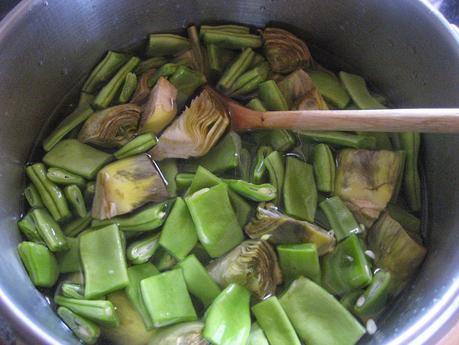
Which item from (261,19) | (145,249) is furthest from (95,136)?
(261,19)

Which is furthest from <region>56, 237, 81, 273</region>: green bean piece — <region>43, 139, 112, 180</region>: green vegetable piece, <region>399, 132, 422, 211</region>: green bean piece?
<region>399, 132, 422, 211</region>: green bean piece

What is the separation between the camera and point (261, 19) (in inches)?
77.7

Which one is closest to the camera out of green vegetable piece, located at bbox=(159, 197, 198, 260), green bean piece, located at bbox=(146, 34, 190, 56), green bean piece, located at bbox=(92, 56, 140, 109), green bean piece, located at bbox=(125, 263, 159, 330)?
green bean piece, located at bbox=(125, 263, 159, 330)

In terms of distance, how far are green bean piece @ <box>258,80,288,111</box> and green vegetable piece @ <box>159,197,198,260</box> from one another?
0.52 metres

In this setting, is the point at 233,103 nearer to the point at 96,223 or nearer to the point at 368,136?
the point at 368,136

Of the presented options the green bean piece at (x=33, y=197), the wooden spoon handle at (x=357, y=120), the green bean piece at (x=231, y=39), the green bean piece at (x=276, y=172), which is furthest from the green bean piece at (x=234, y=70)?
the green bean piece at (x=33, y=197)

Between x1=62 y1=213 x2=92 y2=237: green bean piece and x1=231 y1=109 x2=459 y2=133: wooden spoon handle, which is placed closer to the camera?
x1=231 y1=109 x2=459 y2=133: wooden spoon handle

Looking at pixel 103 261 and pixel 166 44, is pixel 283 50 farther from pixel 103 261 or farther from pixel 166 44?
pixel 103 261

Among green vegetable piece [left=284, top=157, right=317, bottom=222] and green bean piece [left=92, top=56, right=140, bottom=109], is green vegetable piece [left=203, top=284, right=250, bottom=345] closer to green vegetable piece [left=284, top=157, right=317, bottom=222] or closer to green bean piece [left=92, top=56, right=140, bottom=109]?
green vegetable piece [left=284, top=157, right=317, bottom=222]

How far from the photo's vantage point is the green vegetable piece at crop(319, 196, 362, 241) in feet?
5.49

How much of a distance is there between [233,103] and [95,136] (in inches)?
19.6

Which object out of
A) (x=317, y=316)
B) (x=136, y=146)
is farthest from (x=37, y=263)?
(x=317, y=316)

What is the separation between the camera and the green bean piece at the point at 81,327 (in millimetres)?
1461

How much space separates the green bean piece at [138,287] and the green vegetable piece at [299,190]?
19.0 inches
